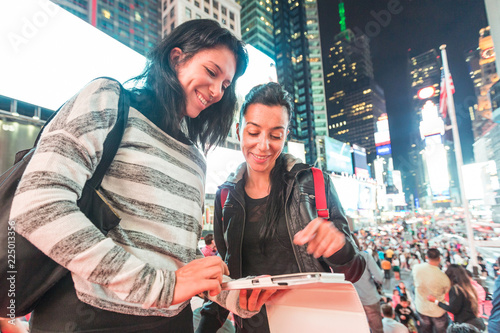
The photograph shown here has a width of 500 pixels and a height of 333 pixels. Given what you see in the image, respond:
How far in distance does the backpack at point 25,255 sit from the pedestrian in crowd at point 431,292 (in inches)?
262

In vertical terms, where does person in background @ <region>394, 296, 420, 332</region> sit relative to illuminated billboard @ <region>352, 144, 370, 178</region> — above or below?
below

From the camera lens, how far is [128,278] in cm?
78

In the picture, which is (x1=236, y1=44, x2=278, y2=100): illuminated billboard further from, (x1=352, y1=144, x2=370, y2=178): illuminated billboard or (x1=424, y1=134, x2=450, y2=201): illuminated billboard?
(x1=352, y1=144, x2=370, y2=178): illuminated billboard

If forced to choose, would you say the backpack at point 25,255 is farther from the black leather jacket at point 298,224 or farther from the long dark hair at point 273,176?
the long dark hair at point 273,176

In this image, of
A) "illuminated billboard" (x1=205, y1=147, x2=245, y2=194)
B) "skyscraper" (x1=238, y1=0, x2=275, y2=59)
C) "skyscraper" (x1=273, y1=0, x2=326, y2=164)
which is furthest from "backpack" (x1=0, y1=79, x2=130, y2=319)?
"skyscraper" (x1=273, y1=0, x2=326, y2=164)

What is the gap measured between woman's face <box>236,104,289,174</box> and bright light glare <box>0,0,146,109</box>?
31.3ft

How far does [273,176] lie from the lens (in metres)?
2.18

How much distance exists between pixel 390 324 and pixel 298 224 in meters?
4.42

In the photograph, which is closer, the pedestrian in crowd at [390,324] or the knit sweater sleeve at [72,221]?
the knit sweater sleeve at [72,221]

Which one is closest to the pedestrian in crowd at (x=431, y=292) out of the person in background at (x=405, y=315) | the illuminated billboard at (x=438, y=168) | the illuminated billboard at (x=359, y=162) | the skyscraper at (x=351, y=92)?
the person in background at (x=405, y=315)

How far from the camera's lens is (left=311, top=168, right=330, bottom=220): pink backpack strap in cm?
182

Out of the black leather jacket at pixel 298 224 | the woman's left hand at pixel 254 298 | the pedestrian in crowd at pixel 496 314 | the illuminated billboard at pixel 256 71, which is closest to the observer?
the woman's left hand at pixel 254 298

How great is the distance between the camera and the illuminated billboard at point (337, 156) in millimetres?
29734

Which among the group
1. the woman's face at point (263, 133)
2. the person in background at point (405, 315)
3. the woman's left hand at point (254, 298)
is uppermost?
the woman's face at point (263, 133)
